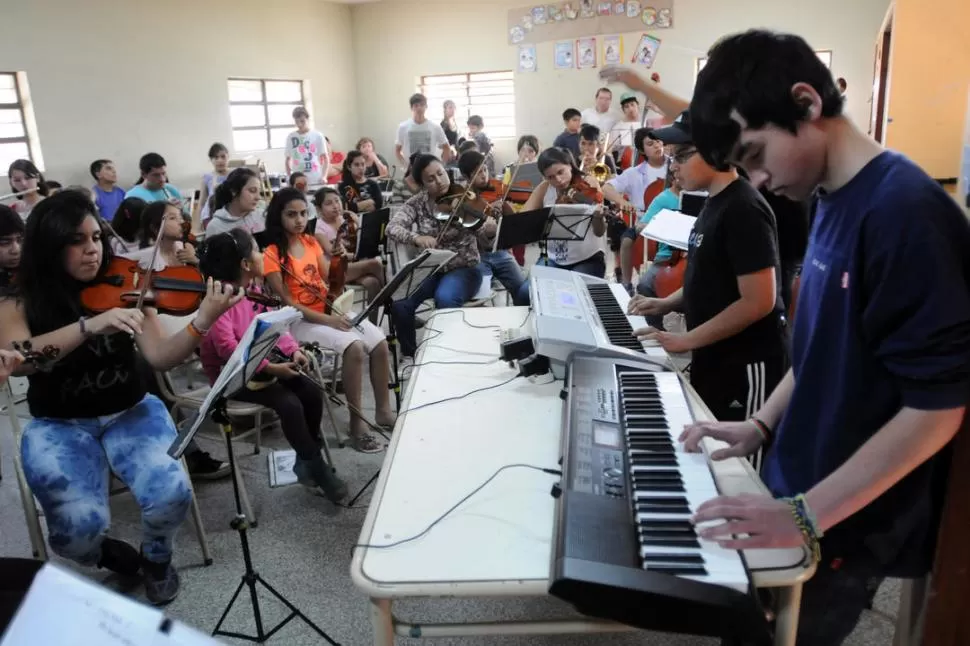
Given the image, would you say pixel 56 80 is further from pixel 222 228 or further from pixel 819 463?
pixel 819 463

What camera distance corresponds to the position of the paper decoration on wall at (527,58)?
9891 mm

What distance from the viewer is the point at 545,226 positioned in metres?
3.63

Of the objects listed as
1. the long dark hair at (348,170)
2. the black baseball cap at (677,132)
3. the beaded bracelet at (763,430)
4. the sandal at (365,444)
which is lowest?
the sandal at (365,444)

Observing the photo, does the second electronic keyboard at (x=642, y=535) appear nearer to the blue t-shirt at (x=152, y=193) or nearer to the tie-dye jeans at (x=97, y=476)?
the tie-dye jeans at (x=97, y=476)

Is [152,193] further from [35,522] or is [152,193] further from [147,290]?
[35,522]

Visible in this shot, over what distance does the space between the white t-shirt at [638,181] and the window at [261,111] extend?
18.3ft

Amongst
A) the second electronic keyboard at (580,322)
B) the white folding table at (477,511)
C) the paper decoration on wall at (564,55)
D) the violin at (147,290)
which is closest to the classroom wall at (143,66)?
the paper decoration on wall at (564,55)

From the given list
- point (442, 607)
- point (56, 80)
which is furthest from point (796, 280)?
point (56, 80)

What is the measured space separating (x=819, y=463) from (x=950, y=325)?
0.31 m

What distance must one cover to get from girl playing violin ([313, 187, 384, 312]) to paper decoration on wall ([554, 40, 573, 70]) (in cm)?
621

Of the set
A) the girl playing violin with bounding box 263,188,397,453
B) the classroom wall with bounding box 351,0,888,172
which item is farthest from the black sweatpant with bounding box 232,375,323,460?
the classroom wall with bounding box 351,0,888,172

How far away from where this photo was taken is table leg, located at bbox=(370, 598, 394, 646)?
1124mm

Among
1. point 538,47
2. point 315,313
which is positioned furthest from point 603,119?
point 315,313

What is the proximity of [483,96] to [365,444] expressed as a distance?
832 centimetres
